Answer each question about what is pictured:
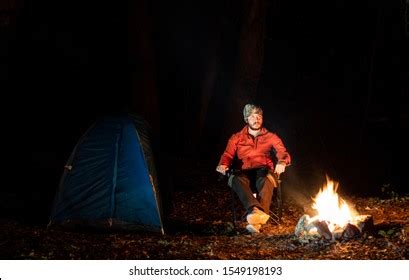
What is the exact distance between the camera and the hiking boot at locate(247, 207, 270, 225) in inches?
256

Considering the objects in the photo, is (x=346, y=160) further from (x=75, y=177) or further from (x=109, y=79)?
(x=75, y=177)

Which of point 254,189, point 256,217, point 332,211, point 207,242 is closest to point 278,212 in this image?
point 254,189

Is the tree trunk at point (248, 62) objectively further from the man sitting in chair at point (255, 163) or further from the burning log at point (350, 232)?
the burning log at point (350, 232)

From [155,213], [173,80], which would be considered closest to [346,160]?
[173,80]

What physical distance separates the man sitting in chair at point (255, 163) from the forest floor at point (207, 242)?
351 mm

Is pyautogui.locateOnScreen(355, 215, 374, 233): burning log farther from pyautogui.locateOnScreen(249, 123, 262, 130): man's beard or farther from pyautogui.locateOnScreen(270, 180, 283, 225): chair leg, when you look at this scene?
pyautogui.locateOnScreen(249, 123, 262, 130): man's beard

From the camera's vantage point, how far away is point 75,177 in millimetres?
6812

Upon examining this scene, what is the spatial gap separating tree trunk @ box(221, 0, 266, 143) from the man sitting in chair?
2.47 m

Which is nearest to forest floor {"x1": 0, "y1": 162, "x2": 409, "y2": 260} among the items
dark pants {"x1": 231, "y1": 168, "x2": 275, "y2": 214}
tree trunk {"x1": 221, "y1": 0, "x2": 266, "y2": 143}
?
dark pants {"x1": 231, "y1": 168, "x2": 275, "y2": 214}

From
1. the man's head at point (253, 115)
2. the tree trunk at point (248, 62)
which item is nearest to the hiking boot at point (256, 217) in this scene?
the man's head at point (253, 115)

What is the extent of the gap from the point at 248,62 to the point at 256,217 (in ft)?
A: 13.6

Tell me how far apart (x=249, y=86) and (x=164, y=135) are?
9.38 feet

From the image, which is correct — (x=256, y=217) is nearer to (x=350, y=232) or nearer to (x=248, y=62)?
(x=350, y=232)

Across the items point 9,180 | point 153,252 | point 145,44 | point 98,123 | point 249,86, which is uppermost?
point 145,44
